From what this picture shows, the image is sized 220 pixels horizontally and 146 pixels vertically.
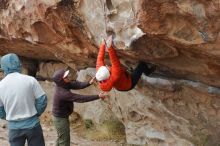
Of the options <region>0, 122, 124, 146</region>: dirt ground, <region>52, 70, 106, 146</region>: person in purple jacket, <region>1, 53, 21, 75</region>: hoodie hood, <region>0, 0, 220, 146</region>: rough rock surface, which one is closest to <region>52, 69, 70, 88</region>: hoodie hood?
<region>52, 70, 106, 146</region>: person in purple jacket

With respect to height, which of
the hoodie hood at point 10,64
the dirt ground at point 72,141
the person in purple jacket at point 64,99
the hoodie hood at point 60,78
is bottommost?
the dirt ground at point 72,141

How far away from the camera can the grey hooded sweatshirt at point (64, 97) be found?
7.04 meters

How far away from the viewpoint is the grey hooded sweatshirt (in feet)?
23.1

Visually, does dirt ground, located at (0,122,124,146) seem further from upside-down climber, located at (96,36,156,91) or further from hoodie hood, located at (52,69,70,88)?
hoodie hood, located at (52,69,70,88)

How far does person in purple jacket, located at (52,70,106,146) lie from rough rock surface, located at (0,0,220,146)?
0.77m

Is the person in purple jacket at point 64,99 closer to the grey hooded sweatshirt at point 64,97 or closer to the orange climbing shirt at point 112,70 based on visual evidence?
the grey hooded sweatshirt at point 64,97

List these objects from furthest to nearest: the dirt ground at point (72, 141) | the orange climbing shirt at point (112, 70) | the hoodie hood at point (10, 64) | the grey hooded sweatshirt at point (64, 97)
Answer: the dirt ground at point (72, 141) < the grey hooded sweatshirt at point (64, 97) < the orange climbing shirt at point (112, 70) < the hoodie hood at point (10, 64)

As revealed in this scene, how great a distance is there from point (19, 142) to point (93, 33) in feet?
7.03

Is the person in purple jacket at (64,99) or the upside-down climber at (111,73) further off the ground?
the upside-down climber at (111,73)

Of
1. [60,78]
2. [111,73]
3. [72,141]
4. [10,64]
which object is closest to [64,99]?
[60,78]

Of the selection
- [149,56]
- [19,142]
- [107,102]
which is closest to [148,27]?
[149,56]

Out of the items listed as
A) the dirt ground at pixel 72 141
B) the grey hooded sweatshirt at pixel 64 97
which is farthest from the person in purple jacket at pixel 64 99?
the dirt ground at pixel 72 141

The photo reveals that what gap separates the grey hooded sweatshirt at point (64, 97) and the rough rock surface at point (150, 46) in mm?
787

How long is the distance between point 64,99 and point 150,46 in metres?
1.52
